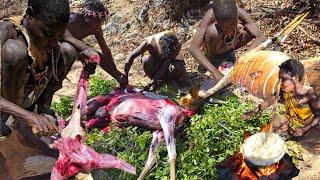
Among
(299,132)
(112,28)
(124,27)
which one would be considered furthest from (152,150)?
(112,28)

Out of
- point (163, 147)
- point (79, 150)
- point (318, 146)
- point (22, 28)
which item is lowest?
point (318, 146)

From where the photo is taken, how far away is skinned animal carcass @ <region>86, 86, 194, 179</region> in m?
3.65

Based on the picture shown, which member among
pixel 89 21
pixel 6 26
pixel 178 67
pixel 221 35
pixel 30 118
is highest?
pixel 6 26

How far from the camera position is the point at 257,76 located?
14.0ft

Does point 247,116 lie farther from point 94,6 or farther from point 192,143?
point 94,6

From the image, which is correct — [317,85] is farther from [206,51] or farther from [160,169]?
[160,169]

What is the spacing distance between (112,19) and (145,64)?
2342mm

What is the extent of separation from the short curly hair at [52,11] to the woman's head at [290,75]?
1.92m

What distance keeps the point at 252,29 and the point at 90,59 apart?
7.43 feet

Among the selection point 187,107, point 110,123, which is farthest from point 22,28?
point 187,107

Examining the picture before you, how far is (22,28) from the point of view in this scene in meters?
2.76

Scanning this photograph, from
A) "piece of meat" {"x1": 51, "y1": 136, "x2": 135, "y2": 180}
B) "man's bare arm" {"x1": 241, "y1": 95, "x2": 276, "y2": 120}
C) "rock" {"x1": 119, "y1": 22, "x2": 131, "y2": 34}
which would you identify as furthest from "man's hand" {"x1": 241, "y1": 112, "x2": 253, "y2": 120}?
"rock" {"x1": 119, "y1": 22, "x2": 131, "y2": 34}

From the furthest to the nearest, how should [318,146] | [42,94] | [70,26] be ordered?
[70,26] → [318,146] → [42,94]

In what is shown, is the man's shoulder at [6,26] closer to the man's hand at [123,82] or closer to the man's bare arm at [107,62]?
the man's hand at [123,82]
